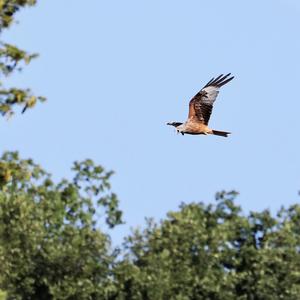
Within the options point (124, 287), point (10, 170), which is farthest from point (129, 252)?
point (10, 170)

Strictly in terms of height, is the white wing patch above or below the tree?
above

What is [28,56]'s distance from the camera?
122 feet

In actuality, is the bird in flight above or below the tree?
above

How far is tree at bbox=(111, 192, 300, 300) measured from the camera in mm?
45219

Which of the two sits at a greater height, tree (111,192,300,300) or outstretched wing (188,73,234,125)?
outstretched wing (188,73,234,125)

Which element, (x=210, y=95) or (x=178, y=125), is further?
(x=178, y=125)

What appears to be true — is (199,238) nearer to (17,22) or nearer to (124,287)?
(124,287)

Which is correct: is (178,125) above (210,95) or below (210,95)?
below

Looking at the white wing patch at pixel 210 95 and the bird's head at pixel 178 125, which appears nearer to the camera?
the white wing patch at pixel 210 95

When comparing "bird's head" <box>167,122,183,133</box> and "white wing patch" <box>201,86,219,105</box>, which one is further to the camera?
"bird's head" <box>167,122,183,133</box>

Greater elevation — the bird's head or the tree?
the bird's head

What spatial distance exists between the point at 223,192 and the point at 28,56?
487 inches

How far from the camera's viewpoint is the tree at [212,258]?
148 feet

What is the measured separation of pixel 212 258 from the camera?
4588 cm
